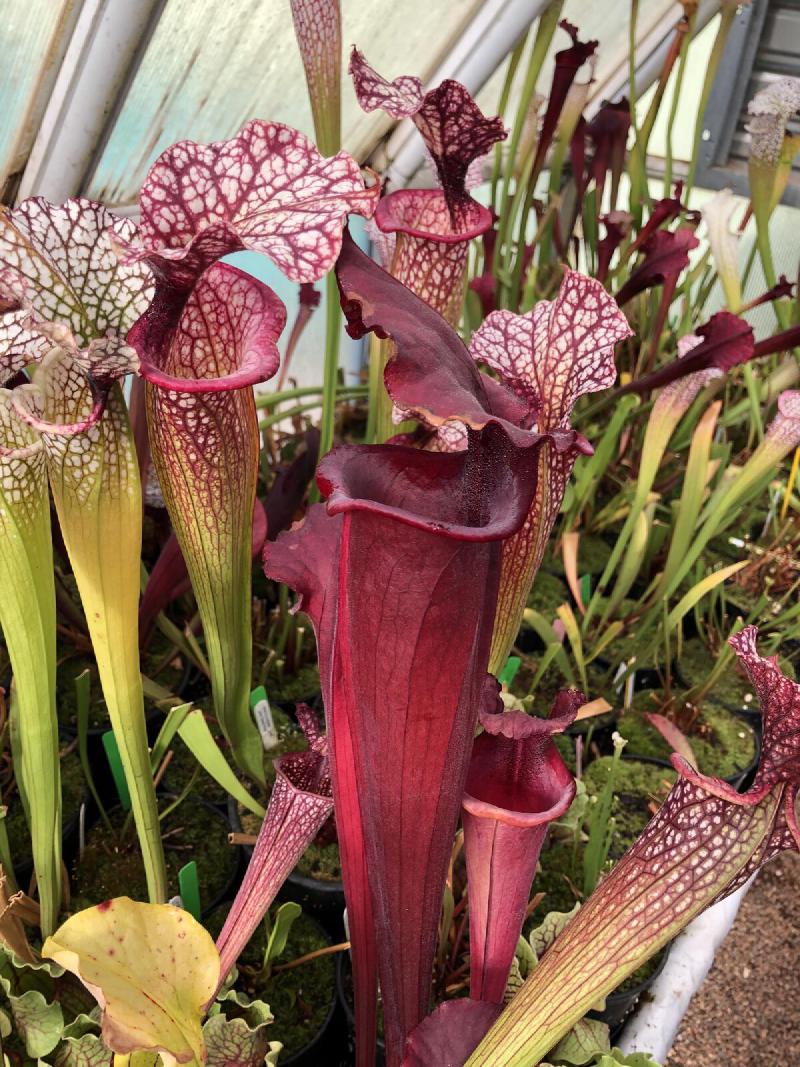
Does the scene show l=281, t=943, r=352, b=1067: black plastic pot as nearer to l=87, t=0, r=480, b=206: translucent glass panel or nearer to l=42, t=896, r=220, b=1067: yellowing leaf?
l=42, t=896, r=220, b=1067: yellowing leaf

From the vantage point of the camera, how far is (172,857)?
3.46ft

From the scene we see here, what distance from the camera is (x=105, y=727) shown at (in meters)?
1.17

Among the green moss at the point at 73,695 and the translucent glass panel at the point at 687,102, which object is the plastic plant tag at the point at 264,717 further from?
the translucent glass panel at the point at 687,102

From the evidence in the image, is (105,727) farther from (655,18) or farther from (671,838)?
(655,18)

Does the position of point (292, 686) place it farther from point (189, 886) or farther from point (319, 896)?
point (189, 886)

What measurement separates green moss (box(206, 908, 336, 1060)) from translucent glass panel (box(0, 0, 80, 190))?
105 centimetres

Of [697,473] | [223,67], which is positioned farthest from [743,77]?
[697,473]

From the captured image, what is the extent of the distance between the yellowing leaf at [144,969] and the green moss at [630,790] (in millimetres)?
825

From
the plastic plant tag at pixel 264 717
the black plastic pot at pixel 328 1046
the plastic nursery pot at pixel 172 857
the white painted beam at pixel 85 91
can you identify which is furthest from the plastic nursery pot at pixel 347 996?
the white painted beam at pixel 85 91

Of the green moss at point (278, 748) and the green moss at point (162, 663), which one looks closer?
the green moss at point (278, 748)

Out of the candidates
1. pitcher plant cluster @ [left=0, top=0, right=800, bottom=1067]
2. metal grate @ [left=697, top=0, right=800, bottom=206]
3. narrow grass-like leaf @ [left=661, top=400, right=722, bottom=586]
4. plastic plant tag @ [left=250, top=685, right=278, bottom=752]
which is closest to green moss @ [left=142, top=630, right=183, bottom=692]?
plastic plant tag @ [left=250, top=685, right=278, bottom=752]

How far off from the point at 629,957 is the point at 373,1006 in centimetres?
26

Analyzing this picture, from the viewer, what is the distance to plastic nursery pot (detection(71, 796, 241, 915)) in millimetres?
976

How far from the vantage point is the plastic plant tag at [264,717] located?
39.8 inches
